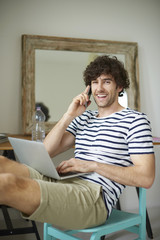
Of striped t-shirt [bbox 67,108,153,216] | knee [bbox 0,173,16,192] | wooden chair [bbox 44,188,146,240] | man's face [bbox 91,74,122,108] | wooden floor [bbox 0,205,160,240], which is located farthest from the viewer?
wooden floor [bbox 0,205,160,240]

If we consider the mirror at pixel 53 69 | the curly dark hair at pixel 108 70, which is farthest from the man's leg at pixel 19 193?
the mirror at pixel 53 69

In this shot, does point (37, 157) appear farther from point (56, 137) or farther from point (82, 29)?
point (82, 29)

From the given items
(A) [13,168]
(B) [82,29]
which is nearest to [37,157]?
(A) [13,168]

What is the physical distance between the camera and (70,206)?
124 centimetres

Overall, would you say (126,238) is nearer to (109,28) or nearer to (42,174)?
(42,174)

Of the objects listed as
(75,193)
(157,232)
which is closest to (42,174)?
(75,193)

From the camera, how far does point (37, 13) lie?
2.78 m

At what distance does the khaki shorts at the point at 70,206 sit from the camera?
1.19 m

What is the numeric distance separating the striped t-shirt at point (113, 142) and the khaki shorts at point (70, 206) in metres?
0.08

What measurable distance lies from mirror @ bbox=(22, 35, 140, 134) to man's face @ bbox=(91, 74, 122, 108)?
3.30 feet

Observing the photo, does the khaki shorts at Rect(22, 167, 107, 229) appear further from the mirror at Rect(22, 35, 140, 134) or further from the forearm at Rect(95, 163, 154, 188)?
the mirror at Rect(22, 35, 140, 134)

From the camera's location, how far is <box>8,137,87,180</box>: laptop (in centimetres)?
133

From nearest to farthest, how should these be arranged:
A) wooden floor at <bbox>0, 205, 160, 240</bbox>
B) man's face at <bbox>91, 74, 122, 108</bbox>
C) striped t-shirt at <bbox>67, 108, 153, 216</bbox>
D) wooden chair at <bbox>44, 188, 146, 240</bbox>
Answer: wooden chair at <bbox>44, 188, 146, 240</bbox>
striped t-shirt at <bbox>67, 108, 153, 216</bbox>
man's face at <bbox>91, 74, 122, 108</bbox>
wooden floor at <bbox>0, 205, 160, 240</bbox>

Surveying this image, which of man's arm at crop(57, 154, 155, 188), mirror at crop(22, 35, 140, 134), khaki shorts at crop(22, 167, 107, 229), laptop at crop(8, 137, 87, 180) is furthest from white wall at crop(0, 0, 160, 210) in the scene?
khaki shorts at crop(22, 167, 107, 229)
